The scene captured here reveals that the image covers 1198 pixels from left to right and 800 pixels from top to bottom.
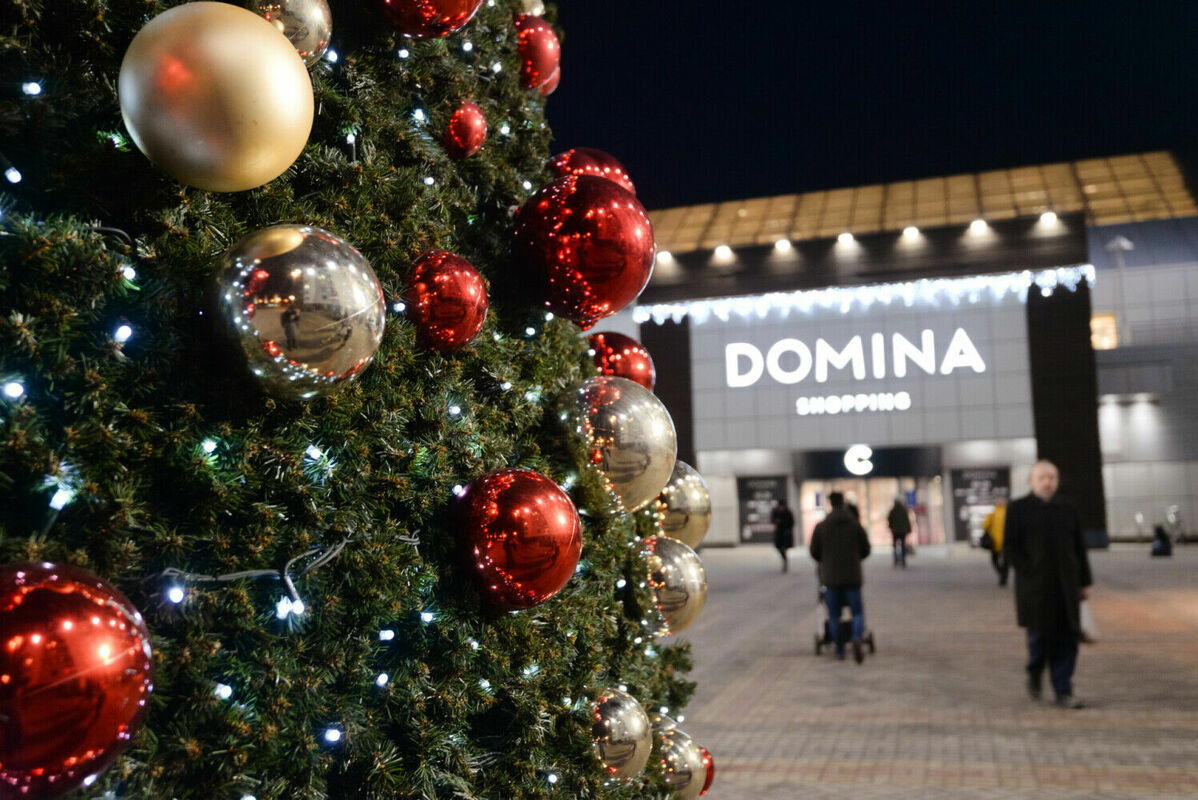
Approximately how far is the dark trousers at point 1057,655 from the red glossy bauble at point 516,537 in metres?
6.17

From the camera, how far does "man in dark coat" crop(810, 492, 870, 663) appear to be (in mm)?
9039

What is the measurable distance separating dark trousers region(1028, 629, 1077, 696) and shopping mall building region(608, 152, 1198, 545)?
1833cm

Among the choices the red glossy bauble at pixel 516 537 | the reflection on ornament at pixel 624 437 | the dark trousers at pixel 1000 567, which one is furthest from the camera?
the dark trousers at pixel 1000 567

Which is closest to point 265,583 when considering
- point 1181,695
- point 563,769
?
point 563,769

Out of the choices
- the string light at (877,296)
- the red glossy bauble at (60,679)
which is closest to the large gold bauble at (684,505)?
the red glossy bauble at (60,679)

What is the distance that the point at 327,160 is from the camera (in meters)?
1.84

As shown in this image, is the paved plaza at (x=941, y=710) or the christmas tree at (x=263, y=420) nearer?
the christmas tree at (x=263, y=420)

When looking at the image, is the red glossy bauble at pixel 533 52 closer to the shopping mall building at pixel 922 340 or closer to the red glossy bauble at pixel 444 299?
the red glossy bauble at pixel 444 299

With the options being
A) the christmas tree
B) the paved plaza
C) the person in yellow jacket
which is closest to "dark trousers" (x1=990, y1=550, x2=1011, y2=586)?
the person in yellow jacket

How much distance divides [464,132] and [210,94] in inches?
36.4

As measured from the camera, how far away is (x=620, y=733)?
240 centimetres

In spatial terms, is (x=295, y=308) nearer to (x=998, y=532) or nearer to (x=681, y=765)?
(x=681, y=765)

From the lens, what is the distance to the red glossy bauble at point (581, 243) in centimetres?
229

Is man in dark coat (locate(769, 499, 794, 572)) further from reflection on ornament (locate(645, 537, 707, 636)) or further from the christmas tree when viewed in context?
the christmas tree
